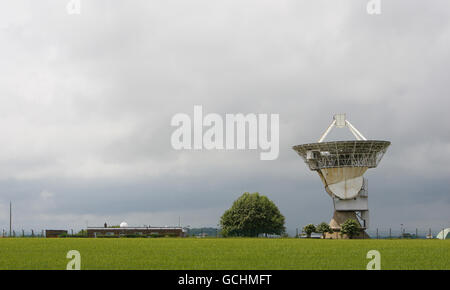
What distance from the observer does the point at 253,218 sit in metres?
108

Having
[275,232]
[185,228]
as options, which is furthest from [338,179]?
[185,228]

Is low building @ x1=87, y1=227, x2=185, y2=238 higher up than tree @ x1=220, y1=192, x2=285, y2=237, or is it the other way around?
tree @ x1=220, y1=192, x2=285, y2=237

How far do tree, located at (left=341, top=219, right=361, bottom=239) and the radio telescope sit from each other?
12.0ft

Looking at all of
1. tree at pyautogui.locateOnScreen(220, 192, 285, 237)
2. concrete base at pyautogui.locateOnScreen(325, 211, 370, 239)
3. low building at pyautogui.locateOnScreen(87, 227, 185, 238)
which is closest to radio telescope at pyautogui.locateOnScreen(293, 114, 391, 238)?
concrete base at pyautogui.locateOnScreen(325, 211, 370, 239)

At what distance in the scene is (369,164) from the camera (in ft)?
286

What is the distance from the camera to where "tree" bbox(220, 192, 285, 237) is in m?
108

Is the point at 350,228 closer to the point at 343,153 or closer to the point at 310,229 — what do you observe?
the point at 310,229

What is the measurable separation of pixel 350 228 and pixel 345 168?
1001 centimetres

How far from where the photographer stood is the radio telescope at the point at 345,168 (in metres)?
86.6

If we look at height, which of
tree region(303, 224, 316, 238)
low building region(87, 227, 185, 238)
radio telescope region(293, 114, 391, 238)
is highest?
radio telescope region(293, 114, 391, 238)

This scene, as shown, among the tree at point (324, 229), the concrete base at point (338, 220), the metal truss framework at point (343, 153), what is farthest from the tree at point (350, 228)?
the metal truss framework at point (343, 153)

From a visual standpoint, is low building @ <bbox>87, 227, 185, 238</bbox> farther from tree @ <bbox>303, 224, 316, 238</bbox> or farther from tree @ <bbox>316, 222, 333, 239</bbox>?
tree @ <bbox>316, 222, 333, 239</bbox>
